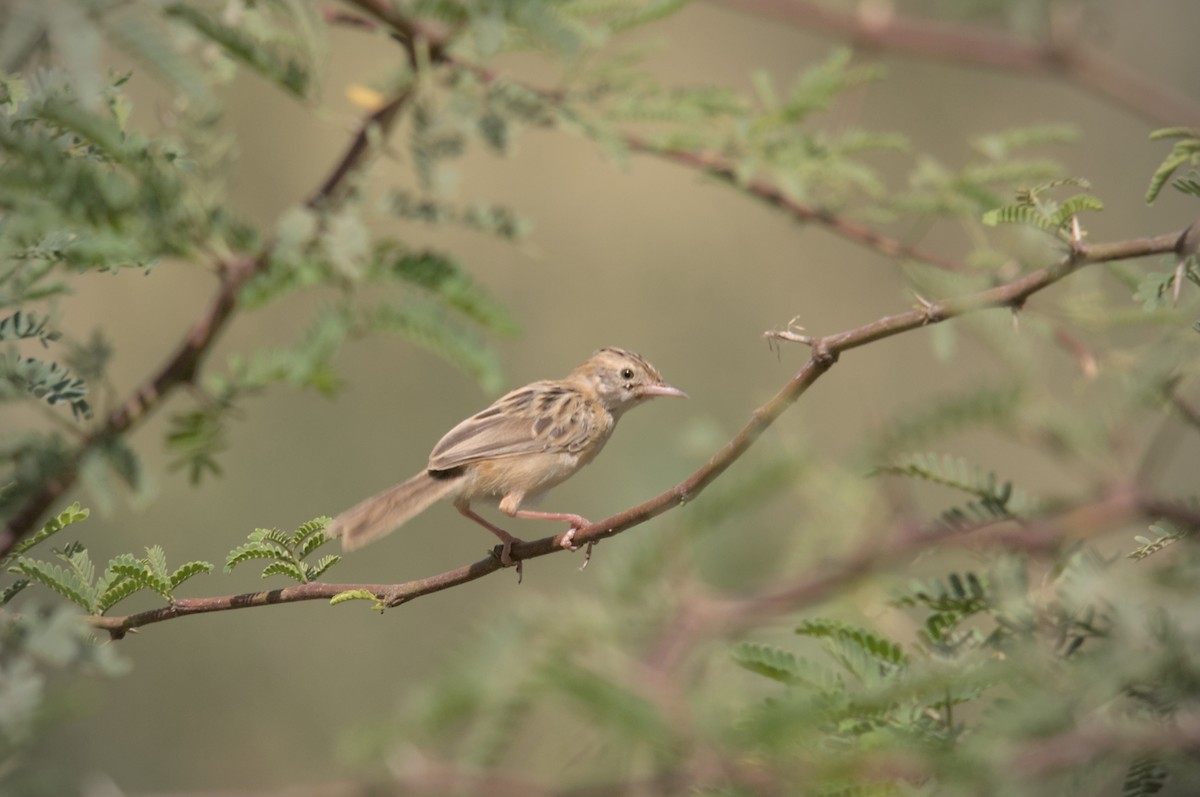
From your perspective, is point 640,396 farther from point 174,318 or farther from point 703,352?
point 174,318

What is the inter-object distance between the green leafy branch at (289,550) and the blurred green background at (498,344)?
348cm

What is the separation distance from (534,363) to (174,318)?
9.65ft

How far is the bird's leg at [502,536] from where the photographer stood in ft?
11.9

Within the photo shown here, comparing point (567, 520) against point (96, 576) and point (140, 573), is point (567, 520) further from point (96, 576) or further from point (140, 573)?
point (140, 573)

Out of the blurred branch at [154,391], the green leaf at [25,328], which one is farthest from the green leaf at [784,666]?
the green leaf at [25,328]

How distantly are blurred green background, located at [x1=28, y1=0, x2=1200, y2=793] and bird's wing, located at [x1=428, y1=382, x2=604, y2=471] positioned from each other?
2.88ft

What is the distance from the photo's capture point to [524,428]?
5398mm

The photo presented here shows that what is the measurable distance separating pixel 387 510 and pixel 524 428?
1.14 meters

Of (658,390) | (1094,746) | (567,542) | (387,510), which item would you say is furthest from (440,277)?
(658,390)

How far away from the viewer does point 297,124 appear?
10.1 meters

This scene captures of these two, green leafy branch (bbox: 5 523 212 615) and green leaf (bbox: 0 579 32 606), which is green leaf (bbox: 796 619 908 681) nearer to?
green leafy branch (bbox: 5 523 212 615)

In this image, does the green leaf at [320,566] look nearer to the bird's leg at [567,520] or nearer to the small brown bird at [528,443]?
the bird's leg at [567,520]

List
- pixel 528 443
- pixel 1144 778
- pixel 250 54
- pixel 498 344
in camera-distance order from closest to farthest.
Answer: pixel 1144 778, pixel 250 54, pixel 528 443, pixel 498 344

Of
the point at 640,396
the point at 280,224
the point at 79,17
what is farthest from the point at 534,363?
the point at 79,17
